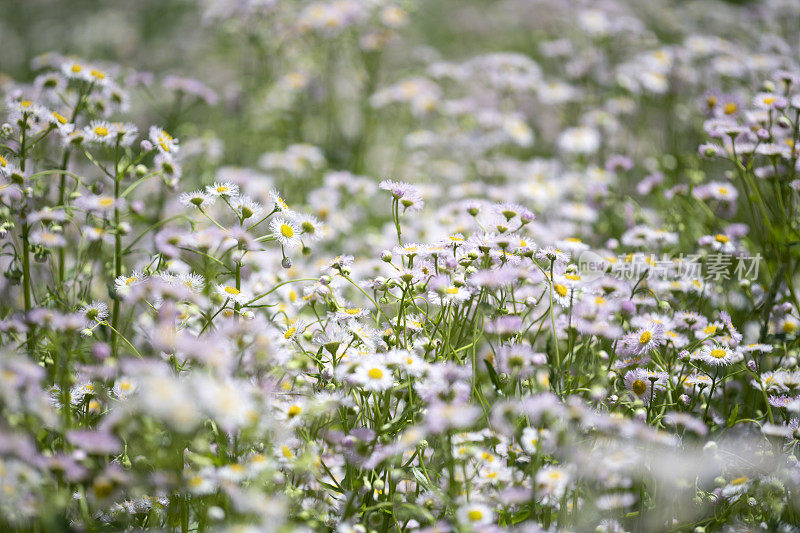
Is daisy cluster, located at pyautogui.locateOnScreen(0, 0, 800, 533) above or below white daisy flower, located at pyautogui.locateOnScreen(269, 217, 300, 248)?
below

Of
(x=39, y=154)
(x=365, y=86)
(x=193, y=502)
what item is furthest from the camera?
(x=365, y=86)

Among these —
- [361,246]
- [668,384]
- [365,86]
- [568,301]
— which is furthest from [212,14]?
[668,384]

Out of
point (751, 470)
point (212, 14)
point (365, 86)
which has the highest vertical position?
point (212, 14)

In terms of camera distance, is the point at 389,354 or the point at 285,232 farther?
the point at 285,232

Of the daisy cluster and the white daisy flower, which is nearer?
the daisy cluster

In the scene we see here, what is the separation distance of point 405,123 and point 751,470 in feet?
13.3

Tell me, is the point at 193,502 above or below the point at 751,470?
above

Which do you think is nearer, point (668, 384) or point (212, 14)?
point (668, 384)

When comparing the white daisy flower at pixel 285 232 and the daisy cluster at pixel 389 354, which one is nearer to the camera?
the daisy cluster at pixel 389 354

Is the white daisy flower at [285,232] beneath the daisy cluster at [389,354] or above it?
above

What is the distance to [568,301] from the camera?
1847mm

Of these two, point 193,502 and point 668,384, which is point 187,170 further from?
point 668,384

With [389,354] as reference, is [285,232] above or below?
above

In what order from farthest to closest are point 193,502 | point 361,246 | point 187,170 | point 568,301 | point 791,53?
point 791,53, point 187,170, point 361,246, point 568,301, point 193,502
